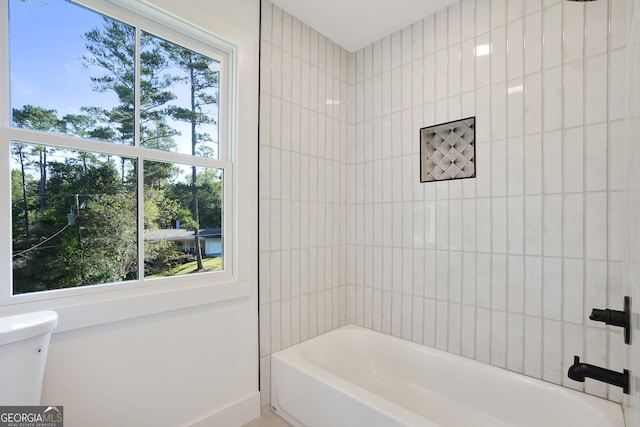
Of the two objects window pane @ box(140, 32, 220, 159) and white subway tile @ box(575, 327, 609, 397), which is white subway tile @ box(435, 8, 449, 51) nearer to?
window pane @ box(140, 32, 220, 159)

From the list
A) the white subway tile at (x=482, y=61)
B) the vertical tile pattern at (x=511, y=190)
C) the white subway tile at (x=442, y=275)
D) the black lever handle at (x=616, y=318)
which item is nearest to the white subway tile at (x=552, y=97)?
the vertical tile pattern at (x=511, y=190)

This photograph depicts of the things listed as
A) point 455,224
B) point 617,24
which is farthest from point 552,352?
point 617,24

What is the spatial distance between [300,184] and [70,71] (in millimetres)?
1326

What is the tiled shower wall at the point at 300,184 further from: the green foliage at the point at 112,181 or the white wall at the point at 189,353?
the green foliage at the point at 112,181

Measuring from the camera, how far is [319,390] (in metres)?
1.65

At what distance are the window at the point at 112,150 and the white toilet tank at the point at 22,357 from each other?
0.28m

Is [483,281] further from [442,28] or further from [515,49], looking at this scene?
[442,28]

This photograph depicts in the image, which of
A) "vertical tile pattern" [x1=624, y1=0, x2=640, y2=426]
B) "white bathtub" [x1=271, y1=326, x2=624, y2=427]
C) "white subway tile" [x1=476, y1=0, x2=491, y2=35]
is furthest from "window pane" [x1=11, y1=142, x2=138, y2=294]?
"white subway tile" [x1=476, y1=0, x2=491, y2=35]

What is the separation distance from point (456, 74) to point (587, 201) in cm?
103

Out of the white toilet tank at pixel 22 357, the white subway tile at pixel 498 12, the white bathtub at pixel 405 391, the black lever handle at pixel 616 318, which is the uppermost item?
the white subway tile at pixel 498 12

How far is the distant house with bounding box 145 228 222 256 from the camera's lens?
156cm

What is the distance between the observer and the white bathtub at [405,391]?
143 centimetres

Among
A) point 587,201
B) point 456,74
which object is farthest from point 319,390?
point 456,74

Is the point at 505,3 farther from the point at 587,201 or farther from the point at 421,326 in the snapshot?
→ the point at 421,326
